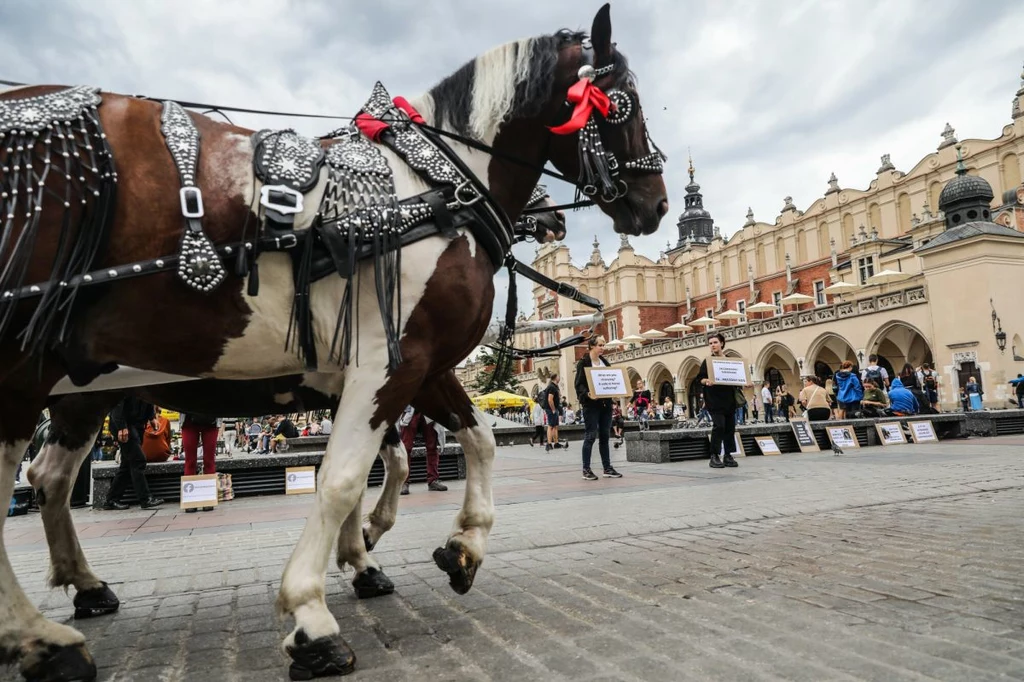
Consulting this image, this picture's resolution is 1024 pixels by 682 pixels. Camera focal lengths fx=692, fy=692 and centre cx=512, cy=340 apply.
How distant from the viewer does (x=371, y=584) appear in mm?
3072

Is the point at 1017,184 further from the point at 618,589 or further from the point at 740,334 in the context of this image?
the point at 618,589

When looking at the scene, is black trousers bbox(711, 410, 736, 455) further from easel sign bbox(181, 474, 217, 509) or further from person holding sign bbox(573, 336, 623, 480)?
easel sign bbox(181, 474, 217, 509)

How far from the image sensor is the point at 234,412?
9.50ft

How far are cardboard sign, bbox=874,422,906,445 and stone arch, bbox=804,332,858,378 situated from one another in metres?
19.8

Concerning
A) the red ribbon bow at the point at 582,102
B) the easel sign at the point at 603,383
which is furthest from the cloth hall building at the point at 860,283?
the red ribbon bow at the point at 582,102

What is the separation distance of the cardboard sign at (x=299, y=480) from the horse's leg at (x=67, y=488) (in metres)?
5.48

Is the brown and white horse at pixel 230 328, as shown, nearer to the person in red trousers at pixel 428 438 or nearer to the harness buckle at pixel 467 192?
the harness buckle at pixel 467 192

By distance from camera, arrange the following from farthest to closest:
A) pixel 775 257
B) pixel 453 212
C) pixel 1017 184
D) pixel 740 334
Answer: pixel 775 257 → pixel 740 334 → pixel 1017 184 → pixel 453 212

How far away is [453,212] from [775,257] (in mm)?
52720

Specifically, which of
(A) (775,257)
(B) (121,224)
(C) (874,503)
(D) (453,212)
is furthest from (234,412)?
(A) (775,257)

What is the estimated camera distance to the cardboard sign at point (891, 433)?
1339cm

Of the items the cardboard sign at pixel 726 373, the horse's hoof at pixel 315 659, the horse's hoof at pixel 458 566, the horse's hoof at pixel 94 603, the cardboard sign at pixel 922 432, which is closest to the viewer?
the horse's hoof at pixel 315 659

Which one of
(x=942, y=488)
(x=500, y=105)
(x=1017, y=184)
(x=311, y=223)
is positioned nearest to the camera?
(x=311, y=223)

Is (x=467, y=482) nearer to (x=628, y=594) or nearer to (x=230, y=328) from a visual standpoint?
(x=628, y=594)
